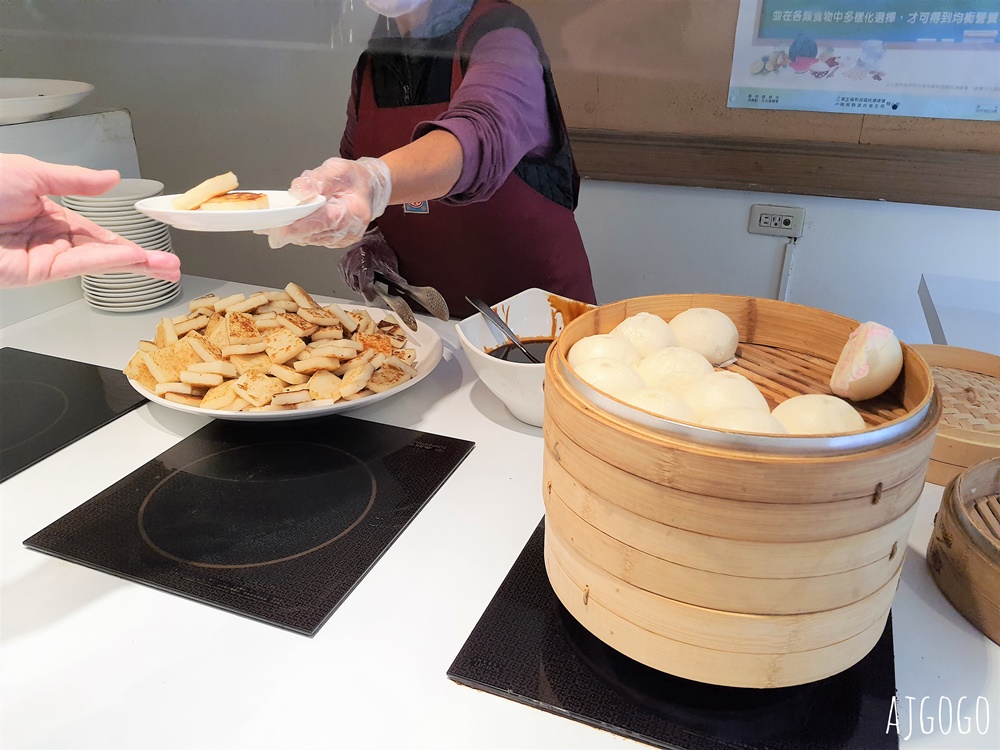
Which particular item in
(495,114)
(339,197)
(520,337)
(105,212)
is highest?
(495,114)

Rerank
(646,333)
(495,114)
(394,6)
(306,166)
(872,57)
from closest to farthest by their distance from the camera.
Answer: (646,333)
(495,114)
(394,6)
(872,57)
(306,166)

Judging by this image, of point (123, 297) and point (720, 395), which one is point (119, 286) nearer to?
point (123, 297)

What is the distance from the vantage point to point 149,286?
138 centimetres

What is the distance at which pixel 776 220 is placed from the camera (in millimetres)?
1693

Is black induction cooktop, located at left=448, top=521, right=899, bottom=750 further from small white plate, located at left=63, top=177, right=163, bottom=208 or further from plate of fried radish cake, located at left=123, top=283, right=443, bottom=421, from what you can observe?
small white plate, located at left=63, top=177, right=163, bottom=208

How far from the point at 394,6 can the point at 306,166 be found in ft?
1.57

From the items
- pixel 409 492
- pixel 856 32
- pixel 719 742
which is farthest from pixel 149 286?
pixel 856 32

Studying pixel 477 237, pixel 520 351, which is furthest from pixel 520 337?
pixel 477 237

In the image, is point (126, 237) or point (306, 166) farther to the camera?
point (306, 166)

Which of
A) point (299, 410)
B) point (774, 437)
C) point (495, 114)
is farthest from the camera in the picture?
point (495, 114)

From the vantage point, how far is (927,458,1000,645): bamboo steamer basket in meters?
0.59

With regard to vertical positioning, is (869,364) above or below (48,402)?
above

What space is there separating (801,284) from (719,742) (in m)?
1.43

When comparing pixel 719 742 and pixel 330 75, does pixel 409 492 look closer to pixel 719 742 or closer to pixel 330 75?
pixel 719 742
